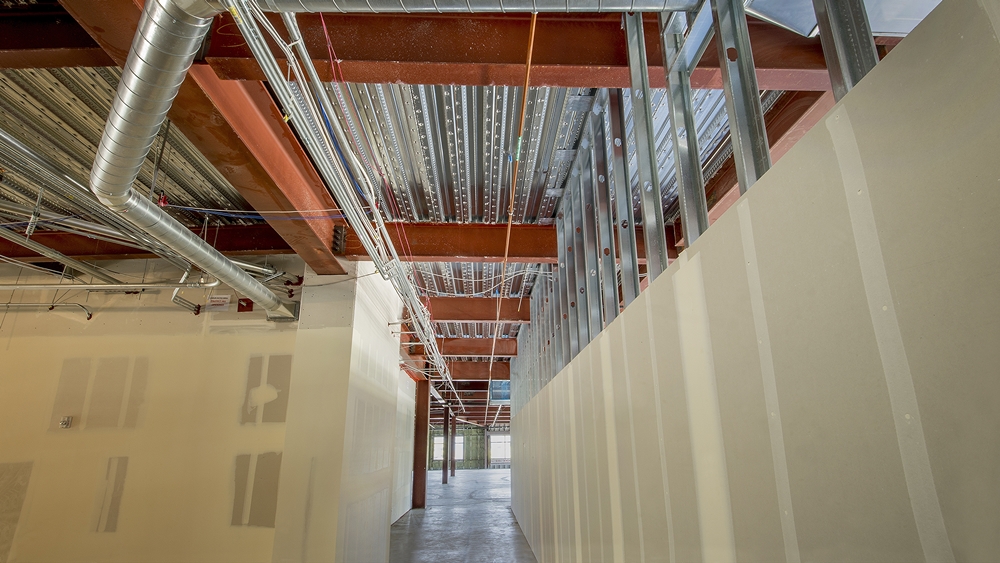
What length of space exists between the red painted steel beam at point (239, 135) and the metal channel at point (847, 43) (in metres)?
2.46

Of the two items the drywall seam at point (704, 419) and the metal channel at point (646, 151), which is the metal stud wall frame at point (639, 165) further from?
the drywall seam at point (704, 419)

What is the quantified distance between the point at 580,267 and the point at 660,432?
2.19 metres

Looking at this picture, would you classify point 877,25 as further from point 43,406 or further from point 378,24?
point 43,406

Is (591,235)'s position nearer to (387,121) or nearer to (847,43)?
(387,121)

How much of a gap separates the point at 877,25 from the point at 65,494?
6.92 meters

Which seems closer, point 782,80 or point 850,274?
point 850,274

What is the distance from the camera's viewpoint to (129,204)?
272cm

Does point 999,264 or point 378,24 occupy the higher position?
point 378,24

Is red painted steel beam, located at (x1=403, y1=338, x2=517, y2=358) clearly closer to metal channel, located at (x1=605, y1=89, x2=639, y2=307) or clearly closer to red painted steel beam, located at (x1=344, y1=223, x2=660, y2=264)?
red painted steel beam, located at (x1=344, y1=223, x2=660, y2=264)

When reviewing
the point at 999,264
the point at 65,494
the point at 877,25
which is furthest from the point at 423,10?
the point at 65,494

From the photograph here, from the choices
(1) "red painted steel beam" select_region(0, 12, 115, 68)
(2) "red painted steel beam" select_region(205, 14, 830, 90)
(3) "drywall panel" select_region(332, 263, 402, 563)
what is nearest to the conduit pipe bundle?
(2) "red painted steel beam" select_region(205, 14, 830, 90)

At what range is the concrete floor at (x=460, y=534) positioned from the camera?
6402 mm

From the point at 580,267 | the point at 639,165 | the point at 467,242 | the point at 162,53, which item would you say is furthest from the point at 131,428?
the point at 639,165

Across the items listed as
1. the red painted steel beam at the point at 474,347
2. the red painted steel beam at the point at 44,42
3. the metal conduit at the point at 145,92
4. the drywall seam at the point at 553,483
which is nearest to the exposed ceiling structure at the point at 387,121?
the red painted steel beam at the point at 44,42
